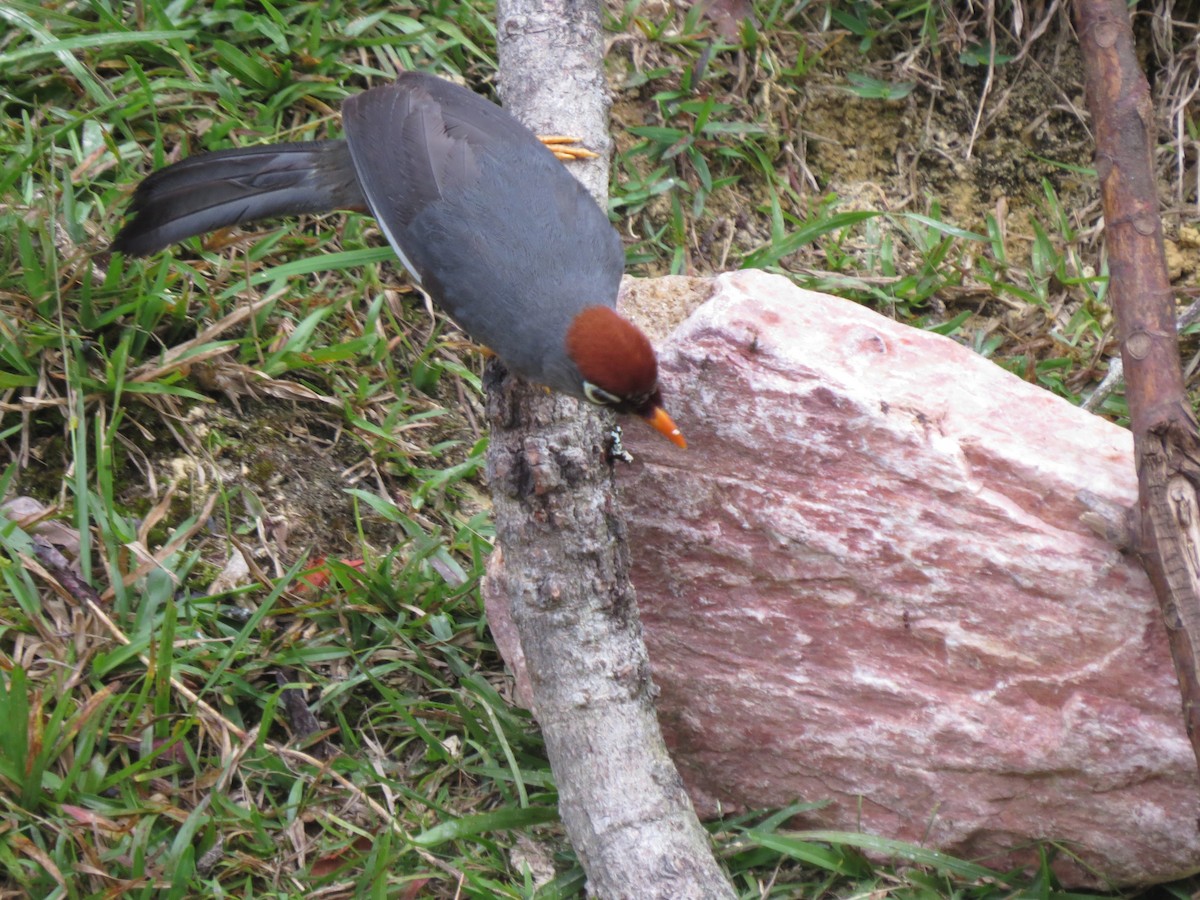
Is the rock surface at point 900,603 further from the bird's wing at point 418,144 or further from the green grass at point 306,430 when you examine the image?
the bird's wing at point 418,144

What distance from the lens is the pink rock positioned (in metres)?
2.92

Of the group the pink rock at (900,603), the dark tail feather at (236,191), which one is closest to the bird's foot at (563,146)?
the dark tail feather at (236,191)

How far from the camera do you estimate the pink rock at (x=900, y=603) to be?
2.92 metres

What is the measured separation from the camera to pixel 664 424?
3.11 meters

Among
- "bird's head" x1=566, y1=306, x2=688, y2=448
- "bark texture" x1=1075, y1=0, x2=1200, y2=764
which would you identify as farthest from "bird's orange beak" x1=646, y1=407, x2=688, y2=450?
"bark texture" x1=1075, y1=0, x2=1200, y2=764

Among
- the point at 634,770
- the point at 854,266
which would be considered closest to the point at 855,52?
→ the point at 854,266

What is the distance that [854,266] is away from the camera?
4902mm

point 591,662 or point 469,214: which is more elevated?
point 469,214

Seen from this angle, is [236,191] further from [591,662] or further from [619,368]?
[591,662]

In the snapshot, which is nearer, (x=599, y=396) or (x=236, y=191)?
(x=599, y=396)

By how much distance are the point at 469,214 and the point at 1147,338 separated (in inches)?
77.2

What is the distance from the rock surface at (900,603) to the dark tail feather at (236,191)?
4.75 feet

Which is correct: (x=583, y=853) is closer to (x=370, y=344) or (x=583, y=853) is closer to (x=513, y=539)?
(x=513, y=539)

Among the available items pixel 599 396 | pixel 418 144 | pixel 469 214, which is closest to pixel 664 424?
pixel 599 396
